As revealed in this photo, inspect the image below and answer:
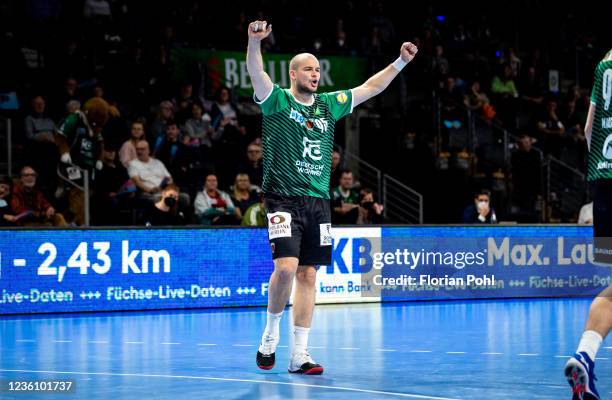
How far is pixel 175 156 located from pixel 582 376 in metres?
11.8

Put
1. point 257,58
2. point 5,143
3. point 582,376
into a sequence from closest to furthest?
point 582,376, point 257,58, point 5,143

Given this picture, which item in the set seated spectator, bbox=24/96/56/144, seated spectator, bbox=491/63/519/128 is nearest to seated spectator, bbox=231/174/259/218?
seated spectator, bbox=24/96/56/144

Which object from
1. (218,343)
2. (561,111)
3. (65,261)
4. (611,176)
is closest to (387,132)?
(561,111)

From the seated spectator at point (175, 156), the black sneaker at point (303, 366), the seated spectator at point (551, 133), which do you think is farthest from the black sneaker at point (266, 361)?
the seated spectator at point (551, 133)

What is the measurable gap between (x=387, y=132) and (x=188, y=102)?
200 inches

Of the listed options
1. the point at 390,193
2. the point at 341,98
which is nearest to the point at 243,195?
the point at 390,193

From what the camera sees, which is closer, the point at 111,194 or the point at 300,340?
the point at 300,340

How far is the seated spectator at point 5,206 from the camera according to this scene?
1421cm

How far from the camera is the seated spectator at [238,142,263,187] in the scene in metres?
16.7

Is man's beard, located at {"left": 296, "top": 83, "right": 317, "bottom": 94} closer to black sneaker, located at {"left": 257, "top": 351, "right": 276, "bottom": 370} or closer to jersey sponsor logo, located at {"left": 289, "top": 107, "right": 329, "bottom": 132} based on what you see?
jersey sponsor logo, located at {"left": 289, "top": 107, "right": 329, "bottom": 132}

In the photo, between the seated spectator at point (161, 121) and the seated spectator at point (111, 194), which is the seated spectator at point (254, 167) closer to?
the seated spectator at point (161, 121)

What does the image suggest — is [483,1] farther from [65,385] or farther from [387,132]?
[65,385]

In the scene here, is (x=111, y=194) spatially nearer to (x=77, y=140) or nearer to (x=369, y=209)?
(x=77, y=140)

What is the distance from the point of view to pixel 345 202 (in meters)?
16.3
